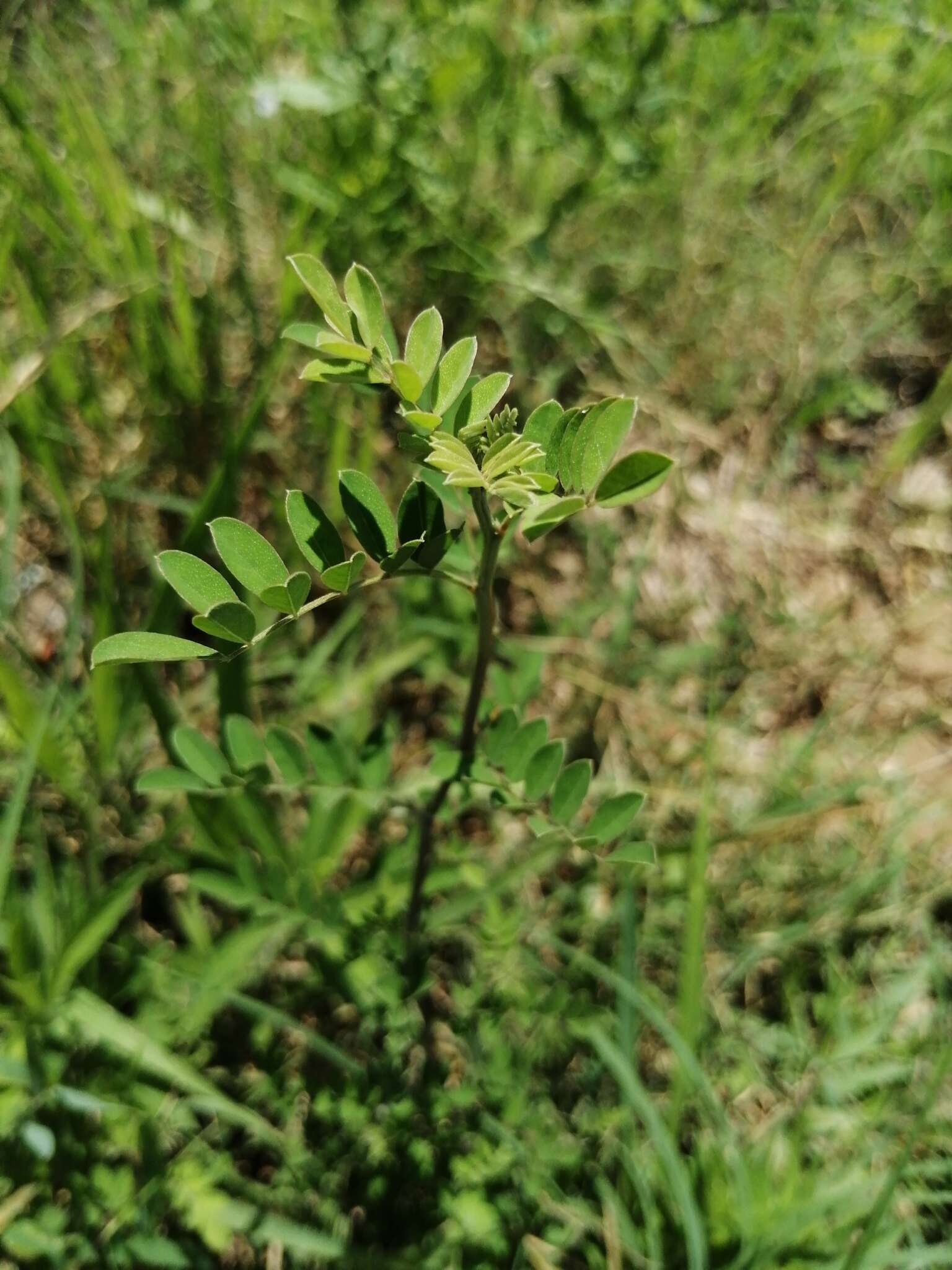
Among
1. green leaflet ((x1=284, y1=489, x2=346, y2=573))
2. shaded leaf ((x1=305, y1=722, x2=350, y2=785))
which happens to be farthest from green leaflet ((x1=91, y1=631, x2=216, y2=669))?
shaded leaf ((x1=305, y1=722, x2=350, y2=785))

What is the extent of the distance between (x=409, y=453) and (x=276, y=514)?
1124 millimetres

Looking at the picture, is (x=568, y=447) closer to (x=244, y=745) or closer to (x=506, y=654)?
(x=244, y=745)

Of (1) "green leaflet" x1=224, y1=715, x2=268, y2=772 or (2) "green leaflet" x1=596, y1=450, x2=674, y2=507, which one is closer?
(2) "green leaflet" x1=596, y1=450, x2=674, y2=507

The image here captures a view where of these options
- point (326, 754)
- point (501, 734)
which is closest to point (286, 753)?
point (326, 754)

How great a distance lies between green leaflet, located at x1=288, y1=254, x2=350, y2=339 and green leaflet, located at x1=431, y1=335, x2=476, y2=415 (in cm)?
9

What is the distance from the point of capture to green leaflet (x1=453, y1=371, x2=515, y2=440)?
0.79m

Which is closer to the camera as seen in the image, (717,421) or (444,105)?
(444,105)

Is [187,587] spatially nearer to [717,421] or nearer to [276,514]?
[276,514]

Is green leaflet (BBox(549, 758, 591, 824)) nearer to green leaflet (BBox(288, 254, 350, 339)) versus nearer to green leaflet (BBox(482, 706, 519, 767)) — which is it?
green leaflet (BBox(482, 706, 519, 767))

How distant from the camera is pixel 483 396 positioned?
2.66 feet

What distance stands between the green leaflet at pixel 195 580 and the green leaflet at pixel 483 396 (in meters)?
0.25

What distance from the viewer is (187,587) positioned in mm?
801

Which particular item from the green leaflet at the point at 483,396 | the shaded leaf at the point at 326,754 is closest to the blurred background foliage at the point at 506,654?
the shaded leaf at the point at 326,754

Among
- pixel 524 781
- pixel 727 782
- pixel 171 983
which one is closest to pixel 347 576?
pixel 524 781
